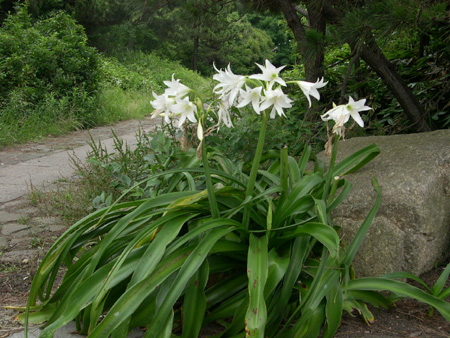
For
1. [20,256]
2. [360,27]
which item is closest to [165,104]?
[360,27]

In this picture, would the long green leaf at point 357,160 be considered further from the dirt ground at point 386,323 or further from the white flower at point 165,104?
the white flower at point 165,104

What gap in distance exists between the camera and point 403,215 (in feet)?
8.09

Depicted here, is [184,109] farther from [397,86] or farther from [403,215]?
[397,86]

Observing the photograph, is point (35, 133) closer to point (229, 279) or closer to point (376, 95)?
point (376, 95)

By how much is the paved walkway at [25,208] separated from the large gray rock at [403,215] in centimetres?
161

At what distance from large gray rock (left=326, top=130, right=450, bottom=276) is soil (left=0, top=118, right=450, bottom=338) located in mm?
204

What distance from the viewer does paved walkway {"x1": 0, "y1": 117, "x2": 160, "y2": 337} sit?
266 centimetres

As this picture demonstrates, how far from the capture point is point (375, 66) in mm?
4059

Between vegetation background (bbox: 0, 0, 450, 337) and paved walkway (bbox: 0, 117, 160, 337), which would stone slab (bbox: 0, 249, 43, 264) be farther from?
vegetation background (bbox: 0, 0, 450, 337)

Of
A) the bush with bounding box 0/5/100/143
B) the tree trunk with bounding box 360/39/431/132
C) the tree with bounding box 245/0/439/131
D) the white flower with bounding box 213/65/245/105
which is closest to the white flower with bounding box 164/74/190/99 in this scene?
the white flower with bounding box 213/65/245/105

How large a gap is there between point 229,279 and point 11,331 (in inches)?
41.9

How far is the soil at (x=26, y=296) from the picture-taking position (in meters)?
2.13

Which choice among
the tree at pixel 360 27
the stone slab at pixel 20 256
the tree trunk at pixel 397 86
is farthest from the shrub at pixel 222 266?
the tree trunk at pixel 397 86

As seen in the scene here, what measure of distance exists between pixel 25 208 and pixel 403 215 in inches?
124
